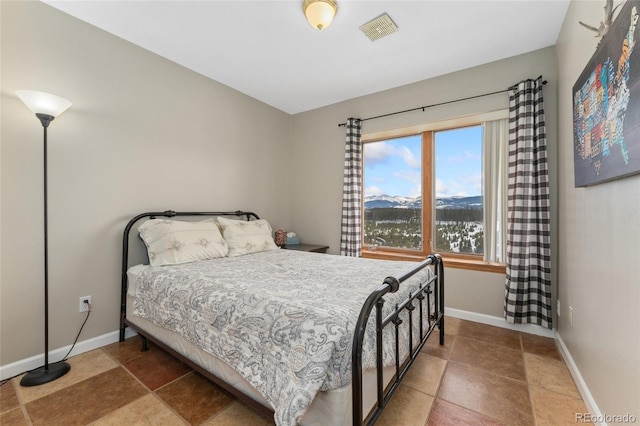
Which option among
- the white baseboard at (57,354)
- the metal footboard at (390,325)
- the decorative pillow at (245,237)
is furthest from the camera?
the decorative pillow at (245,237)

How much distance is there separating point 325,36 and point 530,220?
2.44 meters

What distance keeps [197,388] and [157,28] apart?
280cm

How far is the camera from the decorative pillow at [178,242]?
227 cm

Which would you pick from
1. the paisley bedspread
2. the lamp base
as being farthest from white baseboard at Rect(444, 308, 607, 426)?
the lamp base

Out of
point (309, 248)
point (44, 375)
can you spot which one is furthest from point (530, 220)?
point (44, 375)

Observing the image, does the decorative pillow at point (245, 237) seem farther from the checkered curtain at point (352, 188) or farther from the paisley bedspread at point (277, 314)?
the checkered curtain at point (352, 188)

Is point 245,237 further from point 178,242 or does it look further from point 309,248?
point 309,248

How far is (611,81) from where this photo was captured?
125cm

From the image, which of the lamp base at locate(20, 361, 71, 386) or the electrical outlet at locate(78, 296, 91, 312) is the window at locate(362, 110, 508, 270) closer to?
the electrical outlet at locate(78, 296, 91, 312)

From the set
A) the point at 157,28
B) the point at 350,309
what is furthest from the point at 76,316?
the point at 157,28

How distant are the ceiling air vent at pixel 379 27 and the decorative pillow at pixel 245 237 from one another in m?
2.17

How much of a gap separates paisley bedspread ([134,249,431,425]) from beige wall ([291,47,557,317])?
1178mm

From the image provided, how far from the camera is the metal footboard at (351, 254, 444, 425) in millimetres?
1095

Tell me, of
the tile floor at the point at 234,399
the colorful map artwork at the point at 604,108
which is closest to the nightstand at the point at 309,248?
the tile floor at the point at 234,399
